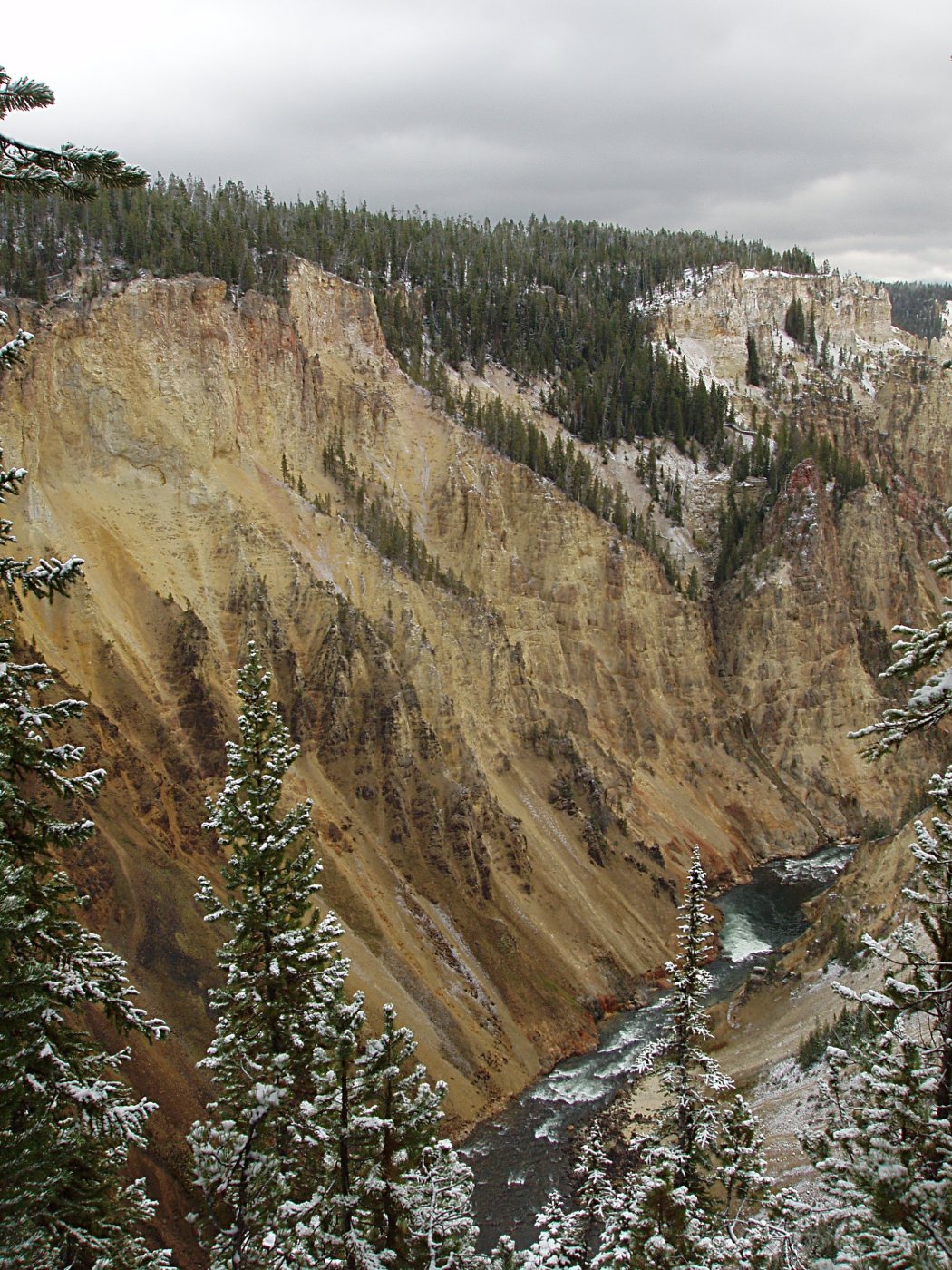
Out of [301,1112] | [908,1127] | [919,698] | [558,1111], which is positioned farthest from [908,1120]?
[558,1111]

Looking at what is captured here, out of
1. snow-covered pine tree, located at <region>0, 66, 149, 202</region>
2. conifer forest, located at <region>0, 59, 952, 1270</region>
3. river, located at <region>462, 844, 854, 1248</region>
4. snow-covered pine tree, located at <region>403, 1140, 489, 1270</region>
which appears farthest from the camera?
river, located at <region>462, 844, 854, 1248</region>

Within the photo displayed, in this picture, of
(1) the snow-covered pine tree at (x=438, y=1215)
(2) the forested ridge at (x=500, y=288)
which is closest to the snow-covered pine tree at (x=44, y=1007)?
(1) the snow-covered pine tree at (x=438, y=1215)

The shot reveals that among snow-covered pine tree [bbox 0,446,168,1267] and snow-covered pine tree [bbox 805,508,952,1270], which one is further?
snow-covered pine tree [bbox 805,508,952,1270]

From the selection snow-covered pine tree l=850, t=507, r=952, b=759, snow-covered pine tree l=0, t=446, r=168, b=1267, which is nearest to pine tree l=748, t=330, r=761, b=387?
snow-covered pine tree l=850, t=507, r=952, b=759

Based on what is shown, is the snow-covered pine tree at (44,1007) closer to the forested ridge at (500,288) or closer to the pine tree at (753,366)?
the forested ridge at (500,288)

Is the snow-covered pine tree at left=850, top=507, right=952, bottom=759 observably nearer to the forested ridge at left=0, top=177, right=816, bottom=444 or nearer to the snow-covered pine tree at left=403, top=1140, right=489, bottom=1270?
the snow-covered pine tree at left=403, top=1140, right=489, bottom=1270

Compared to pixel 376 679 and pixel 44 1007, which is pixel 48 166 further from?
pixel 376 679
